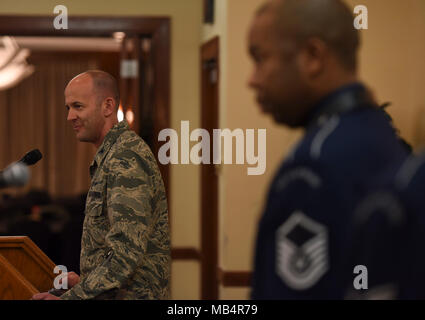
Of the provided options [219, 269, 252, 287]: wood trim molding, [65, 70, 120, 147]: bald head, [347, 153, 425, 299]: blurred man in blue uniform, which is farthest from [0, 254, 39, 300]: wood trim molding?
[219, 269, 252, 287]: wood trim molding

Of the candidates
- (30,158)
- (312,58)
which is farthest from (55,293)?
(312,58)

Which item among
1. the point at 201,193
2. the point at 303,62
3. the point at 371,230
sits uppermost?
the point at 303,62

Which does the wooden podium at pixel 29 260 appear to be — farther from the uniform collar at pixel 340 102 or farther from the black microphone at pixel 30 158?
the uniform collar at pixel 340 102

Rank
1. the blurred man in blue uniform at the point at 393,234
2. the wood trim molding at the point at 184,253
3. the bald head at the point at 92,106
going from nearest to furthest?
Answer: the blurred man in blue uniform at the point at 393,234, the bald head at the point at 92,106, the wood trim molding at the point at 184,253

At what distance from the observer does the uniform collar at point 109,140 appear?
2169 millimetres

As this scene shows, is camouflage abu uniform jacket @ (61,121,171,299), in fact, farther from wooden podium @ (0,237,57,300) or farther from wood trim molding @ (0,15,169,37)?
wood trim molding @ (0,15,169,37)

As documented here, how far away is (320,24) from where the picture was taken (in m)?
0.93

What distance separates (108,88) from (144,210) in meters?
0.52

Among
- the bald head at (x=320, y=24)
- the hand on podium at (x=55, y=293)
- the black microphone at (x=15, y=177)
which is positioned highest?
the bald head at (x=320, y=24)

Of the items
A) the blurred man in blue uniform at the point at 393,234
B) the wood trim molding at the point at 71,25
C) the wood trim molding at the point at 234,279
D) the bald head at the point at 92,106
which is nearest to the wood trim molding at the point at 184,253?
the wood trim molding at the point at 234,279

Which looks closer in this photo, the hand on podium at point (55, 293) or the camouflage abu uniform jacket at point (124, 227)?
the hand on podium at point (55, 293)

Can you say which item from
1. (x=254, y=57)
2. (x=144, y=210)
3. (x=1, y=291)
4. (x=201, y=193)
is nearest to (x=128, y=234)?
(x=144, y=210)

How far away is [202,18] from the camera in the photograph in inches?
211
